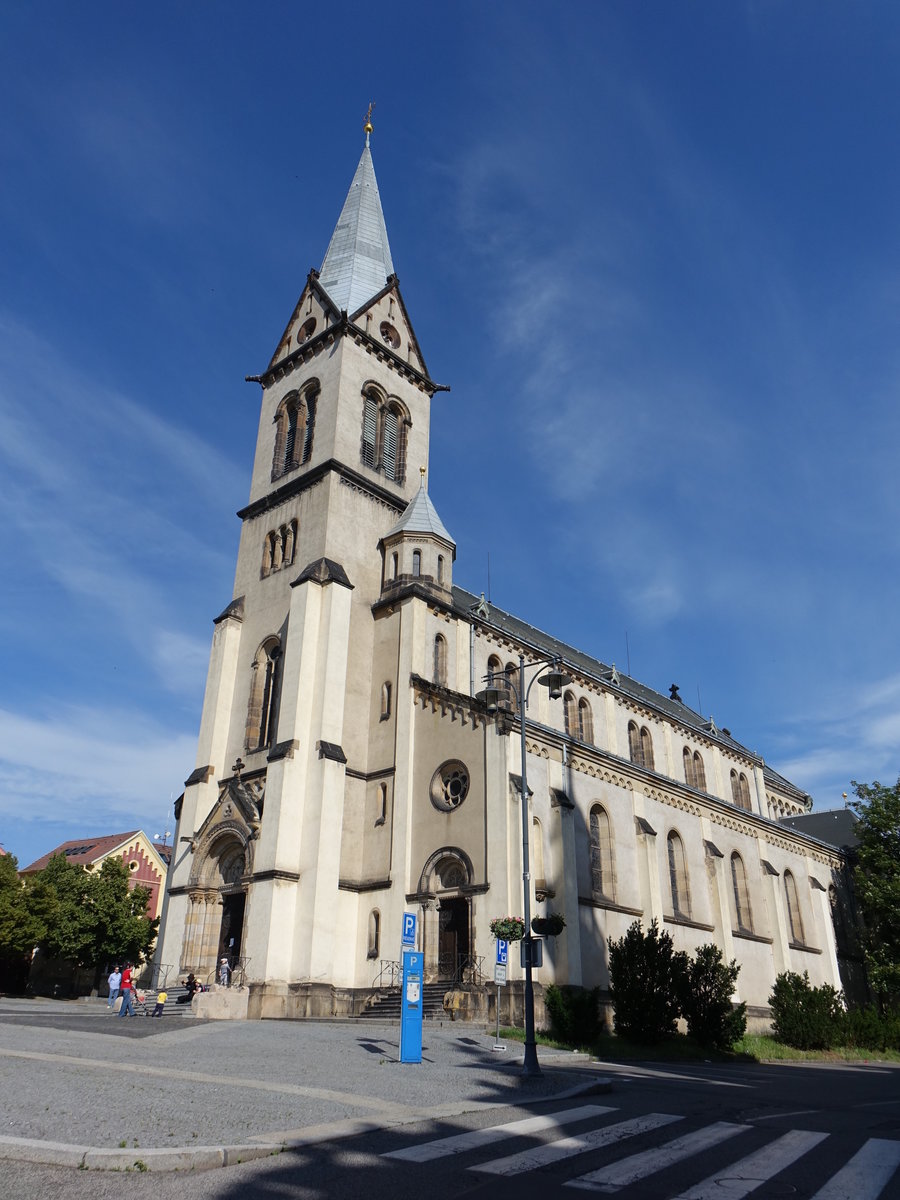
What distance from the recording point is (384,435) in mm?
43562

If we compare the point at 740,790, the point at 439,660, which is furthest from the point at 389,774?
the point at 740,790

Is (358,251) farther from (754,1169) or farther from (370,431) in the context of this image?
(754,1169)

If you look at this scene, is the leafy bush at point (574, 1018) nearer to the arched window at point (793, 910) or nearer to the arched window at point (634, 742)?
the arched window at point (634, 742)

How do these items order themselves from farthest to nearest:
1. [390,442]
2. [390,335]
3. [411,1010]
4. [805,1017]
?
1. [390,335]
2. [390,442]
3. [805,1017]
4. [411,1010]

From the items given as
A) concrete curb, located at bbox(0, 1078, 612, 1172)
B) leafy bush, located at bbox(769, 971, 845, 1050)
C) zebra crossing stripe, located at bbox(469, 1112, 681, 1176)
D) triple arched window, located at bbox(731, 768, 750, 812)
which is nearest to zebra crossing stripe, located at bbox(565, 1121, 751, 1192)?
zebra crossing stripe, located at bbox(469, 1112, 681, 1176)

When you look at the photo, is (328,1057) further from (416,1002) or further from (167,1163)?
(167,1163)

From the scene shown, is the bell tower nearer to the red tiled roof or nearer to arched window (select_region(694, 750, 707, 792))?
arched window (select_region(694, 750, 707, 792))

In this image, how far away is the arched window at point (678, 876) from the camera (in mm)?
36750

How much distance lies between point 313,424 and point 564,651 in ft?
58.6

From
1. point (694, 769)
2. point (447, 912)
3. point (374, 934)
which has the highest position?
point (694, 769)

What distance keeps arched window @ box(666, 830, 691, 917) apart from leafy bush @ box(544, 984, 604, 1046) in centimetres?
1358

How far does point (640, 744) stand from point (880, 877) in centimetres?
1337

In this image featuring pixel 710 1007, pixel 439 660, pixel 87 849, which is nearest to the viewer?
pixel 710 1007

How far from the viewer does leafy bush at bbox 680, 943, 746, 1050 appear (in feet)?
83.6
